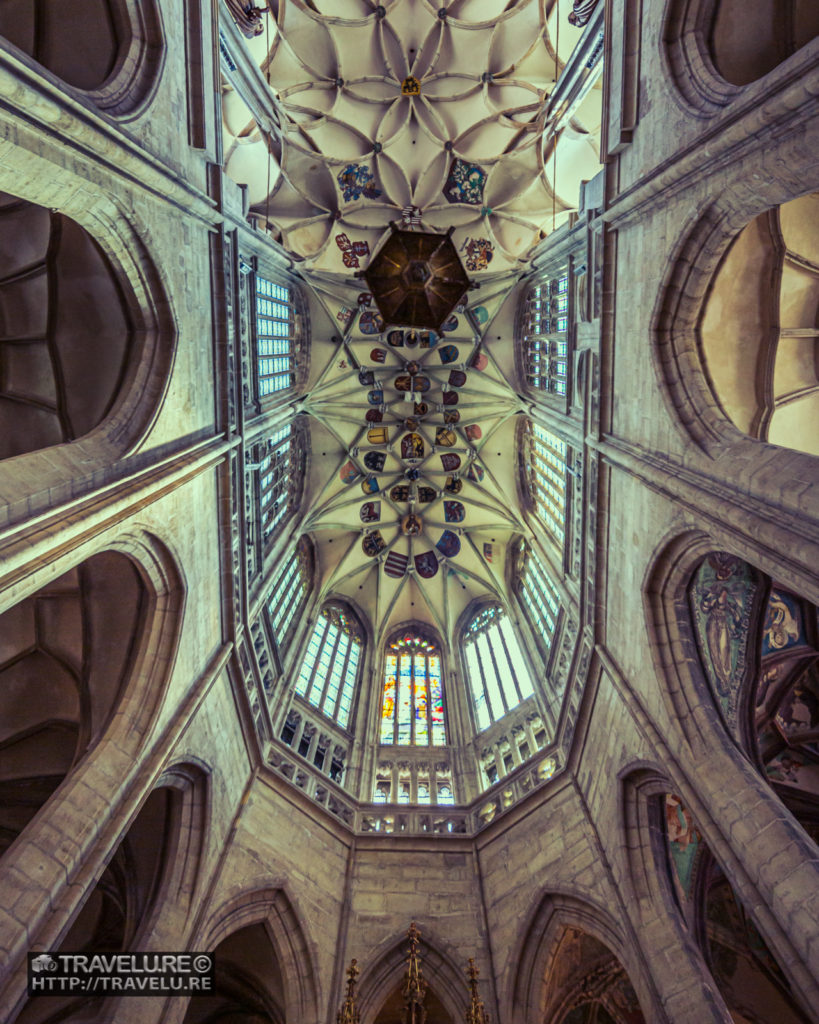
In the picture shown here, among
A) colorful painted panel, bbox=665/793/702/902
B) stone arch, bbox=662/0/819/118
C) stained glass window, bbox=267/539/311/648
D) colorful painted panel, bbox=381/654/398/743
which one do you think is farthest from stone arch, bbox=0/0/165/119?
colorful painted panel, bbox=381/654/398/743

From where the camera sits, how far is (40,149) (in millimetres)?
6227

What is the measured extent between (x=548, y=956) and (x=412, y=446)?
15326 millimetres

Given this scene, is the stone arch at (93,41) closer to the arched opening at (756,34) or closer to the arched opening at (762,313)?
the arched opening at (756,34)

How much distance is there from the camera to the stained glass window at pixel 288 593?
1630 cm

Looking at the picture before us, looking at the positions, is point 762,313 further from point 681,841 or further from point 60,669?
point 60,669

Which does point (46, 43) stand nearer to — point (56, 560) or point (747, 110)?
point (56, 560)

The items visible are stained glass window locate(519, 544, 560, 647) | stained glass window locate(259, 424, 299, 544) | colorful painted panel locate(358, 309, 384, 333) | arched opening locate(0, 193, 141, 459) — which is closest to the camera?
arched opening locate(0, 193, 141, 459)

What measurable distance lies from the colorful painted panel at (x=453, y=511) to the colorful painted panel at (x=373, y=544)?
8.07 feet

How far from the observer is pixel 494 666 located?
18.7 meters

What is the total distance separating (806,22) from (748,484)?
5.64 metres

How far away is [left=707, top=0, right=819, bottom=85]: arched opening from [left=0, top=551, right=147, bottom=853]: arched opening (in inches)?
405

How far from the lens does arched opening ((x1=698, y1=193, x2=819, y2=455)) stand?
8906 millimetres

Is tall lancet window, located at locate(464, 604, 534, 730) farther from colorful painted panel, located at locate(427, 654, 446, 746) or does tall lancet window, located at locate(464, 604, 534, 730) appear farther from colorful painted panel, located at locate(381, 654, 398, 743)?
colorful painted panel, located at locate(381, 654, 398, 743)

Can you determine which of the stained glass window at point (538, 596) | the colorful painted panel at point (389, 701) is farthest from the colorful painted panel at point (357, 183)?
the colorful painted panel at point (389, 701)
